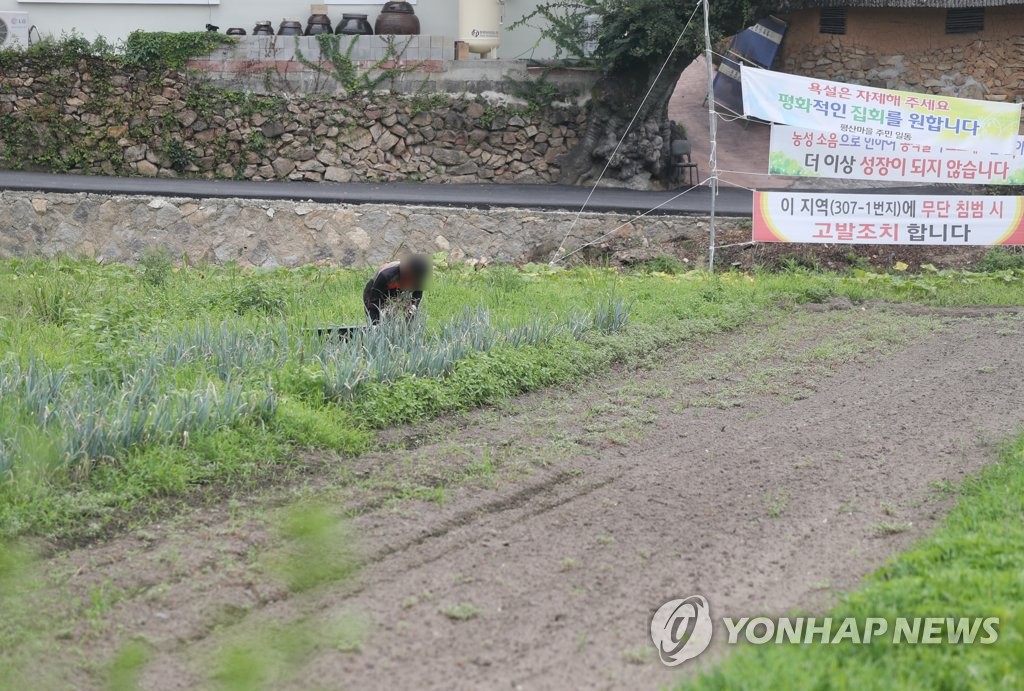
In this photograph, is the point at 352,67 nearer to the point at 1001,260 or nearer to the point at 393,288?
the point at 1001,260

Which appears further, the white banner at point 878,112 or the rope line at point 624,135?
the rope line at point 624,135

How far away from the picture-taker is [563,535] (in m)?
5.33

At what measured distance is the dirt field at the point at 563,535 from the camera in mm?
4199

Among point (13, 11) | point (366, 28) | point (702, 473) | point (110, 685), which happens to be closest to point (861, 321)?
point (702, 473)

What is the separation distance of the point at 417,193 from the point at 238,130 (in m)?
4.03

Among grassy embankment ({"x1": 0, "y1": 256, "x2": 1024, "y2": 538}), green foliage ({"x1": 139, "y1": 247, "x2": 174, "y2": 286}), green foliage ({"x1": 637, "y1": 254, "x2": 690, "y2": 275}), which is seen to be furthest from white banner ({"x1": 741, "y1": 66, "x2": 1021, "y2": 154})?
green foliage ({"x1": 139, "y1": 247, "x2": 174, "y2": 286})

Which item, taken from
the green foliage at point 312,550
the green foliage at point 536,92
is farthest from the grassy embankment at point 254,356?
the green foliage at point 536,92

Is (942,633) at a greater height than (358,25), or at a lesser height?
lesser

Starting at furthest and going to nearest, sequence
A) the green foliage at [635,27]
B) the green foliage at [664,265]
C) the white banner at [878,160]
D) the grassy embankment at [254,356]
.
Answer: the green foliage at [635,27] < the green foliage at [664,265] < the white banner at [878,160] < the grassy embankment at [254,356]

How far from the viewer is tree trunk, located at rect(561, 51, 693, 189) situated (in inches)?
720

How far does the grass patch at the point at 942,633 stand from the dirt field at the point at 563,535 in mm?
256

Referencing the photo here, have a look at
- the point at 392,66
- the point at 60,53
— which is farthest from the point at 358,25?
the point at 60,53

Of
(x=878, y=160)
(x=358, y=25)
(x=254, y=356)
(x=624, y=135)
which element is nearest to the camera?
(x=254, y=356)

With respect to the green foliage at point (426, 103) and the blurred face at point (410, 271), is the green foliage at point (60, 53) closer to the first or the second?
the green foliage at point (426, 103)
